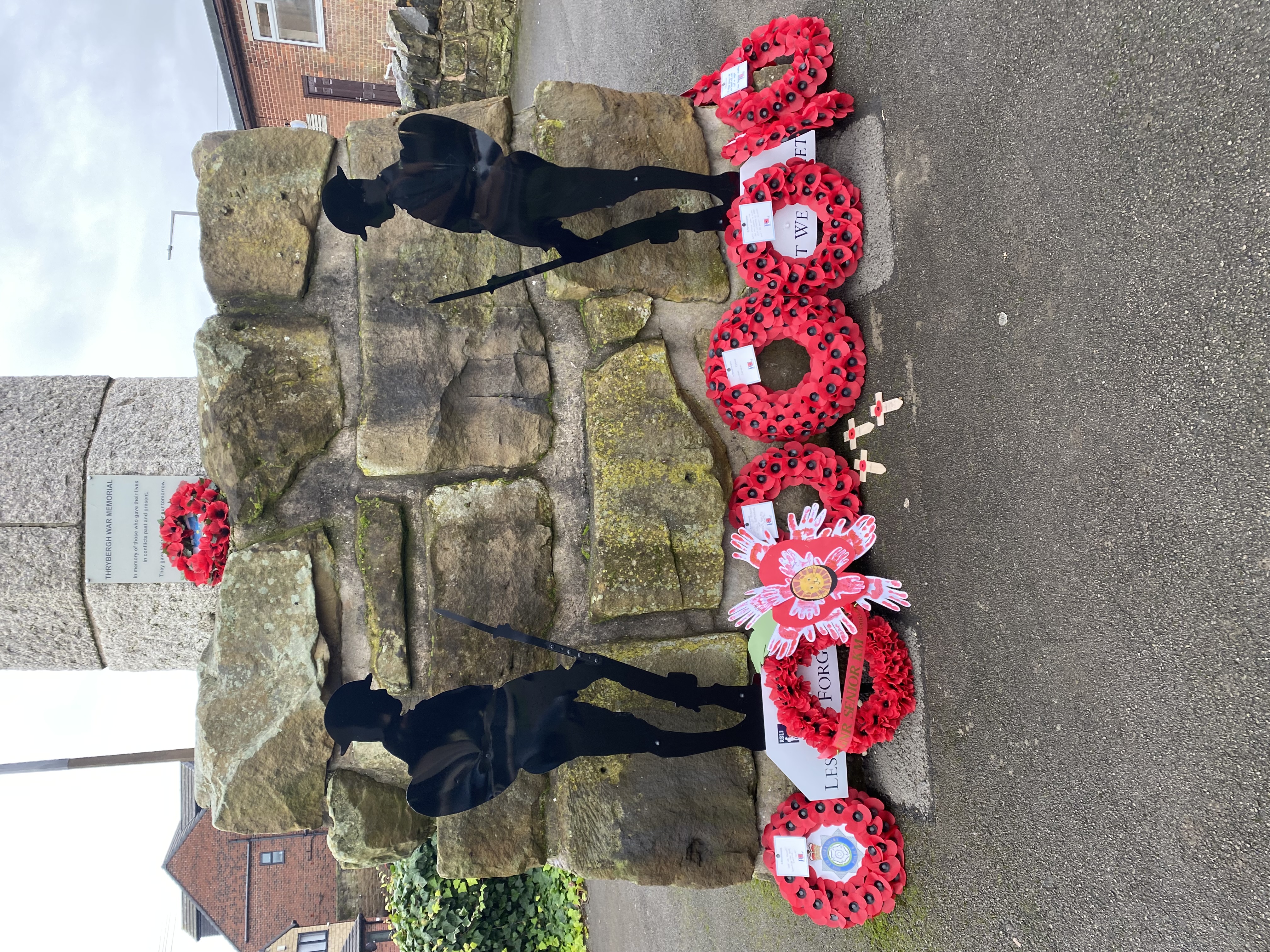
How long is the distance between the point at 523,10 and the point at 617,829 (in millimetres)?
6012

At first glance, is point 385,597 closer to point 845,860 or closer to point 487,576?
point 487,576

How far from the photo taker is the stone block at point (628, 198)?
244 cm

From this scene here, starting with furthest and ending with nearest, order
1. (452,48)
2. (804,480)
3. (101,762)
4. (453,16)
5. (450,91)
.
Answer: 1. (450,91)
2. (452,48)
3. (453,16)
4. (101,762)
5. (804,480)

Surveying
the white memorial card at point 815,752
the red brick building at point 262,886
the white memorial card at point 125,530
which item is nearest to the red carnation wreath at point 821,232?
the white memorial card at point 815,752

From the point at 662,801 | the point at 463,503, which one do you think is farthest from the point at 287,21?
the point at 662,801

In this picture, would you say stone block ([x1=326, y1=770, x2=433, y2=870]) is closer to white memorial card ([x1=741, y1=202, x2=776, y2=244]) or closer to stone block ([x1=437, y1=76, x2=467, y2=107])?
white memorial card ([x1=741, y1=202, x2=776, y2=244])

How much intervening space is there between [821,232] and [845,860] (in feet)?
6.30

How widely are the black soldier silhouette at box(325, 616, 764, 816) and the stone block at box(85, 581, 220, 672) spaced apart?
640 mm

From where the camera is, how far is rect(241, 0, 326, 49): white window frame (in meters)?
9.56

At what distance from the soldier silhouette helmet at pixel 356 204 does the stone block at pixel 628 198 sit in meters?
0.53

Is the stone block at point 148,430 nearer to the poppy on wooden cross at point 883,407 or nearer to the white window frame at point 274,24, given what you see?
the poppy on wooden cross at point 883,407

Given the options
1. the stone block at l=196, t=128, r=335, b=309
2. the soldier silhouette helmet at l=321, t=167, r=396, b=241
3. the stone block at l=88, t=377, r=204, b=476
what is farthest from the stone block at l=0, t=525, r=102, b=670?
the soldier silhouette helmet at l=321, t=167, r=396, b=241

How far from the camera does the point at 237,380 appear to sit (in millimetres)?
2191

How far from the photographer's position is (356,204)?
223cm
